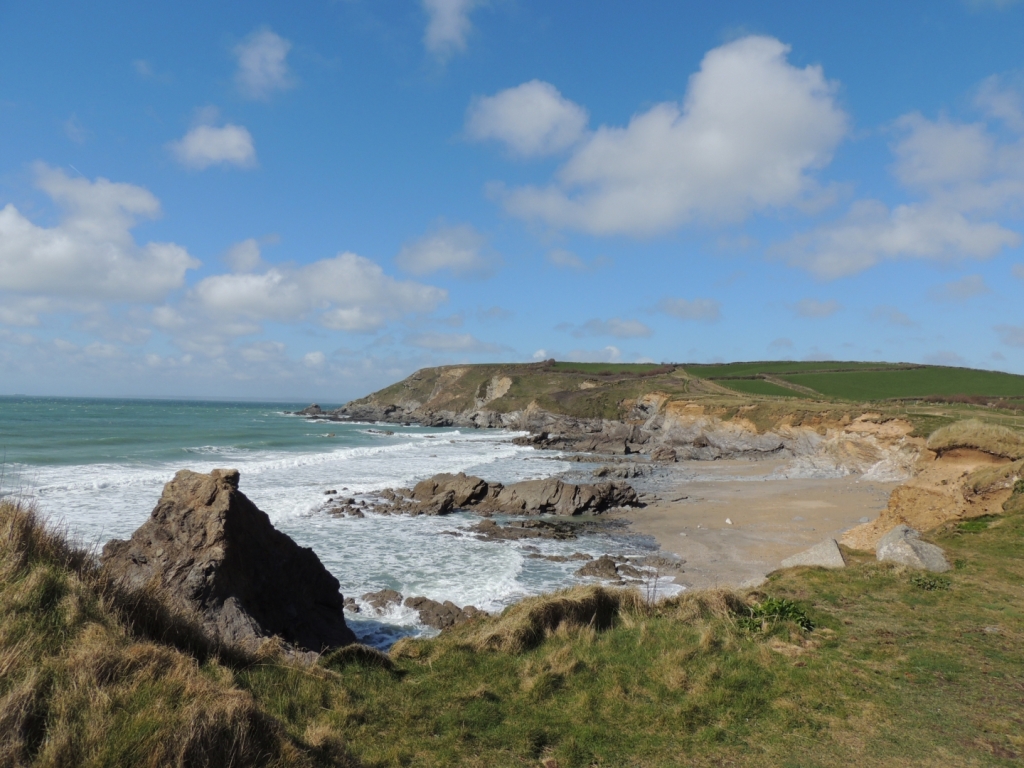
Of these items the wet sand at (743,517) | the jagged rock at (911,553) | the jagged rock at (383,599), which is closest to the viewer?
the jagged rock at (911,553)

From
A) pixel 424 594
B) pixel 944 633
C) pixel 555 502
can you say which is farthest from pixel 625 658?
pixel 555 502

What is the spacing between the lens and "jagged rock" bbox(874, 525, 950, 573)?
36.9 ft

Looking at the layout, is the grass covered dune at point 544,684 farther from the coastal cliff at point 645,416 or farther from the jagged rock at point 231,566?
the coastal cliff at point 645,416

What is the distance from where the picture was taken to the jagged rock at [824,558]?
11961mm

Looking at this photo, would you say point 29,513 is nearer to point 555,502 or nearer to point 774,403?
point 555,502

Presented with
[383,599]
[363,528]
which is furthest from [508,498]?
[383,599]

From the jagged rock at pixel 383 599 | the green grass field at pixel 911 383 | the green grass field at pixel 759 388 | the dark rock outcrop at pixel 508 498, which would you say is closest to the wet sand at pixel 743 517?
the dark rock outcrop at pixel 508 498

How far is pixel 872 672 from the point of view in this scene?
7.33 m

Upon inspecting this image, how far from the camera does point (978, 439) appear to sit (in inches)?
699

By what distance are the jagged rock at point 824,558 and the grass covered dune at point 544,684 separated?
1965mm

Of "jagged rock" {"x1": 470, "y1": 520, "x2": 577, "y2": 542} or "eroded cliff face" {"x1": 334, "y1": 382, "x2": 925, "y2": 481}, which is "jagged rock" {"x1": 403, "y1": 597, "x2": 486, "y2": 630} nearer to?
"jagged rock" {"x1": 470, "y1": 520, "x2": 577, "y2": 542}

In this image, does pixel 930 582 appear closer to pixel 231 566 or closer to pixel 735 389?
pixel 231 566

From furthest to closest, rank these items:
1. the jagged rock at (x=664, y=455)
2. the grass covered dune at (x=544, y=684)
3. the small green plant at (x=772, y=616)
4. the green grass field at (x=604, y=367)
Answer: the green grass field at (x=604, y=367) → the jagged rock at (x=664, y=455) → the small green plant at (x=772, y=616) → the grass covered dune at (x=544, y=684)

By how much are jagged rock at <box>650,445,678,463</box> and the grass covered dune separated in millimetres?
43997
